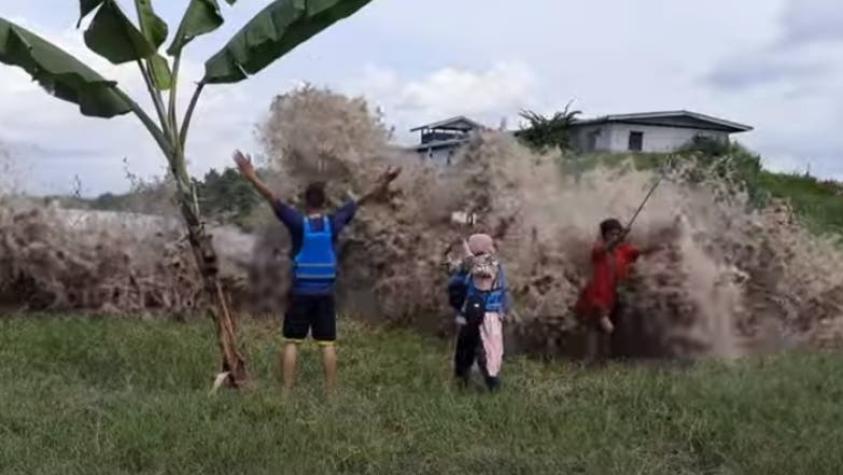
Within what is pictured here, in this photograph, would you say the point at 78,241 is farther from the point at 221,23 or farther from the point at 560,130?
the point at 560,130

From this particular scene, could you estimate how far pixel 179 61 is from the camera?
9.79m

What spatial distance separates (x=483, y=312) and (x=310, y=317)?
1.31 meters

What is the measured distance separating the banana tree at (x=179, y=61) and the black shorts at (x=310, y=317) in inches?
21.6

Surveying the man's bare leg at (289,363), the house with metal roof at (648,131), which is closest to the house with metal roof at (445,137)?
the man's bare leg at (289,363)

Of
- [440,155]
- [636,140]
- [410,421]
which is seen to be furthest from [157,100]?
[636,140]

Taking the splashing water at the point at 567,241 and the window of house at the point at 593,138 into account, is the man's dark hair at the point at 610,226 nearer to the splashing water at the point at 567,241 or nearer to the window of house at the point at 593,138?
the splashing water at the point at 567,241

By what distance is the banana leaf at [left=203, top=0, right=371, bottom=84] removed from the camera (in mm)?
9578

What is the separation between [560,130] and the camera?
874 inches

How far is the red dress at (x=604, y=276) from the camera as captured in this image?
38.5ft

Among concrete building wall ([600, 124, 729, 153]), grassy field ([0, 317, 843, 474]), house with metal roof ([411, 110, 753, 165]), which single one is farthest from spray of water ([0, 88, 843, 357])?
concrete building wall ([600, 124, 729, 153])

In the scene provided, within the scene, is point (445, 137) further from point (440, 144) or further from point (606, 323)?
point (606, 323)

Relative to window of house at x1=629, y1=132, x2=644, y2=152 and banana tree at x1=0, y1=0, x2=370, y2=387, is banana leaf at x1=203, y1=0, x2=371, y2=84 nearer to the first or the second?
banana tree at x1=0, y1=0, x2=370, y2=387

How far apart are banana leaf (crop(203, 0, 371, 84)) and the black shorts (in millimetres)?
1782

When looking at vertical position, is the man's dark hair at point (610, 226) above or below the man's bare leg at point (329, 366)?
above
